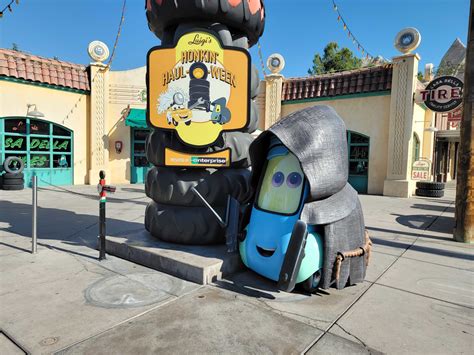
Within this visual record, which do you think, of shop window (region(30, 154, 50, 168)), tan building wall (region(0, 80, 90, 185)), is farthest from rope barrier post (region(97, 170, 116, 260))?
shop window (region(30, 154, 50, 168))

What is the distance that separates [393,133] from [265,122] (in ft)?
19.4

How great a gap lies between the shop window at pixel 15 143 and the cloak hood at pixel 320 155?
12.9 meters

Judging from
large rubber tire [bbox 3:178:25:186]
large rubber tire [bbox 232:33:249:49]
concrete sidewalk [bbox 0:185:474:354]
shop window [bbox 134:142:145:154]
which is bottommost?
concrete sidewalk [bbox 0:185:474:354]

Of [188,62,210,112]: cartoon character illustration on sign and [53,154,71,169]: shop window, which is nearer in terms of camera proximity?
[188,62,210,112]: cartoon character illustration on sign

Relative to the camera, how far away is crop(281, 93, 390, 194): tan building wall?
13172 mm

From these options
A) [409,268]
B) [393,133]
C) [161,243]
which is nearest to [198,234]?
[161,243]

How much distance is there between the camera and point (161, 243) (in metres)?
4.67

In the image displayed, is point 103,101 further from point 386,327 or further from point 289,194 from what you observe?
point 386,327

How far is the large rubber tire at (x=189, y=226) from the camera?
453 centimetres

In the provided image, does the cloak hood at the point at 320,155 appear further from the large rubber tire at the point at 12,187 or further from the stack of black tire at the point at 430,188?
the large rubber tire at the point at 12,187

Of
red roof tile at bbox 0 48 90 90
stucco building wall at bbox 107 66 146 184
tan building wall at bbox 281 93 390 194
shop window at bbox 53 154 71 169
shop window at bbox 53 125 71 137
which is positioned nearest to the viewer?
red roof tile at bbox 0 48 90 90

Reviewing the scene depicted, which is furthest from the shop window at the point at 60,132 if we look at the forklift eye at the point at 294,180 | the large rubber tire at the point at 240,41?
the forklift eye at the point at 294,180

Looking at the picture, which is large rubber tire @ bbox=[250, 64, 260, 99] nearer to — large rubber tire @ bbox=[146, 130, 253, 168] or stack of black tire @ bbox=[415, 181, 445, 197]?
large rubber tire @ bbox=[146, 130, 253, 168]

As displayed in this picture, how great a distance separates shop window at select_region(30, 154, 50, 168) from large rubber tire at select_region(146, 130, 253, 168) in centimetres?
1082
